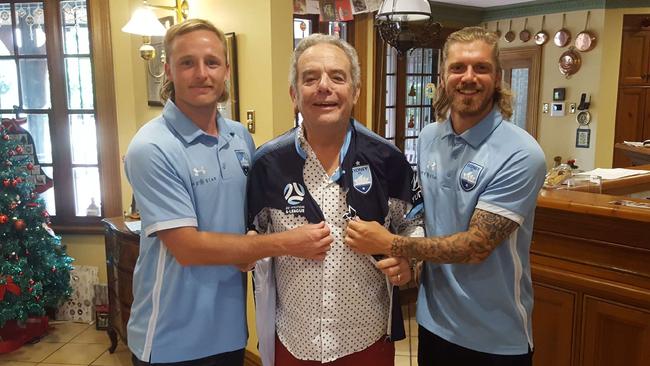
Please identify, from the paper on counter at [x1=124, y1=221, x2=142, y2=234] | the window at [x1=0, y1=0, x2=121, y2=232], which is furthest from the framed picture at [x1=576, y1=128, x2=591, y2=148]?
the paper on counter at [x1=124, y1=221, x2=142, y2=234]

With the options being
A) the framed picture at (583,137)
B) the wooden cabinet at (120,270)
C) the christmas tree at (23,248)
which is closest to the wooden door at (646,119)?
the framed picture at (583,137)

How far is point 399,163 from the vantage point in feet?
4.95

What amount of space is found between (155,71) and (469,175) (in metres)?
2.62

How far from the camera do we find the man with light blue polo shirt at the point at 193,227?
4.59 ft

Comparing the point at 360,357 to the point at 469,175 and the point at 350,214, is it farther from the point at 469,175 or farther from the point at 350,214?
the point at 469,175

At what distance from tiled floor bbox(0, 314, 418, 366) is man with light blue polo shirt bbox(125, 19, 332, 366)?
192cm

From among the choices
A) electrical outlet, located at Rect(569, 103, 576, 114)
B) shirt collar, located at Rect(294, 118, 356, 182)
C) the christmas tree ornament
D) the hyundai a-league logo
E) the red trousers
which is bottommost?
the christmas tree ornament

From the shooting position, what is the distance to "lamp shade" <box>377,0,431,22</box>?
11.2 ft

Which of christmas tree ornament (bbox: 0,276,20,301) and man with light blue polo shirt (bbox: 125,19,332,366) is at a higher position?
man with light blue polo shirt (bbox: 125,19,332,366)

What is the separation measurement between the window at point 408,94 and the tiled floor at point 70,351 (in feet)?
10.0

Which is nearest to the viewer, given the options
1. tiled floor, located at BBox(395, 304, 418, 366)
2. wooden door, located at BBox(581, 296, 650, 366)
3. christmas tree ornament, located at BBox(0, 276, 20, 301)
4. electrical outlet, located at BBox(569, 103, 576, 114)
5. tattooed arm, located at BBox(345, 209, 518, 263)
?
tattooed arm, located at BBox(345, 209, 518, 263)

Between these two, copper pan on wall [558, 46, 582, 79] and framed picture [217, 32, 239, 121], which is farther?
copper pan on wall [558, 46, 582, 79]

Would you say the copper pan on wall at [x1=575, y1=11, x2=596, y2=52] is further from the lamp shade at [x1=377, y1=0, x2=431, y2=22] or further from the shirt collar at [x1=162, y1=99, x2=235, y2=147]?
the shirt collar at [x1=162, y1=99, x2=235, y2=147]

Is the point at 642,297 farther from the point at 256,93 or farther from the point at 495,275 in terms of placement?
the point at 256,93
